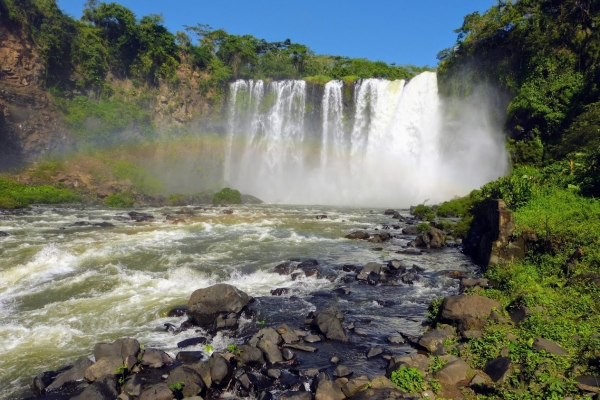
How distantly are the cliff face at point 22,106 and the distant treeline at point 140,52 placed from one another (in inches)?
57.7

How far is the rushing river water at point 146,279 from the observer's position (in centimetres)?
778

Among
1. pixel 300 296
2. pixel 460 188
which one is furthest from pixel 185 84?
pixel 300 296

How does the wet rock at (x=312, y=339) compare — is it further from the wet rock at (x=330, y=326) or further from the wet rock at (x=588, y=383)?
the wet rock at (x=588, y=383)

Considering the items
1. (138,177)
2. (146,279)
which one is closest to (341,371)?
(146,279)

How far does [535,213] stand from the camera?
37.7 feet

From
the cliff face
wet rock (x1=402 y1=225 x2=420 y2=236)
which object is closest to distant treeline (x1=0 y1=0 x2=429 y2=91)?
the cliff face

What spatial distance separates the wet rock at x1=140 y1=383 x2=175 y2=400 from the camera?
18.4 feet

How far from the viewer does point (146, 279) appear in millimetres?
11328

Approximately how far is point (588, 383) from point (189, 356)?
5903mm

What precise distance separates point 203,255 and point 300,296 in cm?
537

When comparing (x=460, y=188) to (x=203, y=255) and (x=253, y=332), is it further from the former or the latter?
(x=253, y=332)

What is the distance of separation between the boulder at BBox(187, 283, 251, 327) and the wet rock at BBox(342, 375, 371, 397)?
3.58 metres

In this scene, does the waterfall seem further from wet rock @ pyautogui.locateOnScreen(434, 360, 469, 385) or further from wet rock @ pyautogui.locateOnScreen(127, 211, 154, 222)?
wet rock @ pyautogui.locateOnScreen(434, 360, 469, 385)

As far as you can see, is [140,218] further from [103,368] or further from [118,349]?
[103,368]
